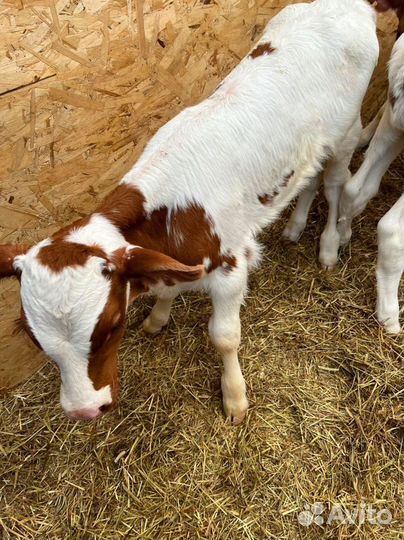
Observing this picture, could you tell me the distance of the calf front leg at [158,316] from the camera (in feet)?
10.3

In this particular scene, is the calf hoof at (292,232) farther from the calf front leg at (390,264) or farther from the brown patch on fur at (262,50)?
the brown patch on fur at (262,50)

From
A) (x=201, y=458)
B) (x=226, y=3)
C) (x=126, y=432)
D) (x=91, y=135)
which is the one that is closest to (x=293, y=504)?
(x=201, y=458)

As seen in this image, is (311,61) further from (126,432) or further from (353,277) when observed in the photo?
(126,432)

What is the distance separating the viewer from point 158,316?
321cm

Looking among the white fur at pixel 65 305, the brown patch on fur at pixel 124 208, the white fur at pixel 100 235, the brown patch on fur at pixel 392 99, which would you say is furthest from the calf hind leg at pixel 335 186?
the white fur at pixel 65 305

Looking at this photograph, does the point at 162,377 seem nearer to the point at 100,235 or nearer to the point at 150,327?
the point at 150,327

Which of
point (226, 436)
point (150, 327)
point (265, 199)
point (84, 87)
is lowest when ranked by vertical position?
point (226, 436)

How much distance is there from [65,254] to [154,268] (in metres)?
0.33

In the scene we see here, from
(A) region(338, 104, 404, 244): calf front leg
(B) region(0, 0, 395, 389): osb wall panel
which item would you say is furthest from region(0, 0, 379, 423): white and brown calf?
(B) region(0, 0, 395, 389): osb wall panel

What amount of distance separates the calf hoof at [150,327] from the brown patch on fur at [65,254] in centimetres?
125

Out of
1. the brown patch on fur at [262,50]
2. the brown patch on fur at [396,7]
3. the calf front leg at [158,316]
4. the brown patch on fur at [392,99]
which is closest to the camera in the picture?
the brown patch on fur at [262,50]

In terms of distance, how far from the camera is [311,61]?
2654 millimetres

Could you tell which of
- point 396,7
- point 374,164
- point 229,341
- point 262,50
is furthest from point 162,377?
point 396,7

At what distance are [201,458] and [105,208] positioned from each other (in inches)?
52.6
